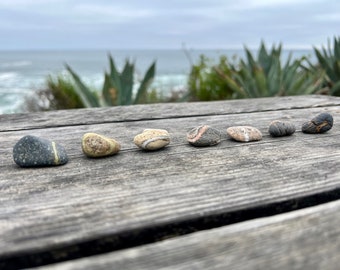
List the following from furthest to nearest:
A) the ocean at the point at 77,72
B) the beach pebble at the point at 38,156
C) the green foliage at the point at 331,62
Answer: the ocean at the point at 77,72 → the green foliage at the point at 331,62 → the beach pebble at the point at 38,156

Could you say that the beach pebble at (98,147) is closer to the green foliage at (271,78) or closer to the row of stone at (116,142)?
the row of stone at (116,142)

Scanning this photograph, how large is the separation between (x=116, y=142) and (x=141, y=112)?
592 millimetres

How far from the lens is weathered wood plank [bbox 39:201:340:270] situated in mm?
460

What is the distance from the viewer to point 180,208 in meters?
0.59

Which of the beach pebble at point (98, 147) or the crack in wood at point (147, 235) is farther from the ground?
the beach pebble at point (98, 147)

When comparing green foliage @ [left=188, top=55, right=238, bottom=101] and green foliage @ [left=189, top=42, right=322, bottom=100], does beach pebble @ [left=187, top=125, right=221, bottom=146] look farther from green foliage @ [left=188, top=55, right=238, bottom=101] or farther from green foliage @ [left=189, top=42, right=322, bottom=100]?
green foliage @ [left=188, top=55, right=238, bottom=101]

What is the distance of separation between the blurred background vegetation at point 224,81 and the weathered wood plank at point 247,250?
2695 millimetres

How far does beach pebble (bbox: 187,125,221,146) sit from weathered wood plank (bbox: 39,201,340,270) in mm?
414

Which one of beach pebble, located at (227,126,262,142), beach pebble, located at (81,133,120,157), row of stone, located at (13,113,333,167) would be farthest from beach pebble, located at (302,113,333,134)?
beach pebble, located at (81,133,120,157)

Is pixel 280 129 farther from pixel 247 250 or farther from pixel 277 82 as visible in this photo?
pixel 277 82

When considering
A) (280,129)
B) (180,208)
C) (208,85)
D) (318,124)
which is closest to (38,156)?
(180,208)

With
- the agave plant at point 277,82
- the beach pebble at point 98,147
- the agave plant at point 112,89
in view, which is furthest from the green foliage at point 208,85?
the beach pebble at point 98,147

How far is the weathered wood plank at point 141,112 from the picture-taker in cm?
134

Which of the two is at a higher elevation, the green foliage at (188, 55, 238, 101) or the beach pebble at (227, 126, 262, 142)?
the beach pebble at (227, 126, 262, 142)
